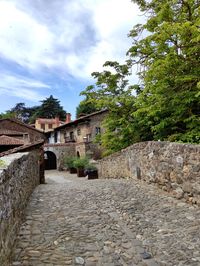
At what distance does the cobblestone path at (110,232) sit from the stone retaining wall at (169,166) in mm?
303

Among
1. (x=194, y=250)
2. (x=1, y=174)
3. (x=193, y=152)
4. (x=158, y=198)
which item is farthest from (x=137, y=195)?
(x=1, y=174)

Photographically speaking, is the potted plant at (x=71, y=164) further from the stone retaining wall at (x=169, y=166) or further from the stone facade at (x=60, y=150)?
the stone retaining wall at (x=169, y=166)

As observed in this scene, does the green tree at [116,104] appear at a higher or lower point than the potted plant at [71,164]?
higher

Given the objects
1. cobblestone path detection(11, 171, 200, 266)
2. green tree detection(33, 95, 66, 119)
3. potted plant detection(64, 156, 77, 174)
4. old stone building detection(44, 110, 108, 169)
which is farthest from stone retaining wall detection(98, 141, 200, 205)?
green tree detection(33, 95, 66, 119)

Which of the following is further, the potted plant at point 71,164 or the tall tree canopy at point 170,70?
the potted plant at point 71,164

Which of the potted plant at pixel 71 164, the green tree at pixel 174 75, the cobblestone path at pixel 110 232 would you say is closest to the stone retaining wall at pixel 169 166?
the cobblestone path at pixel 110 232

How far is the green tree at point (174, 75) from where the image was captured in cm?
827

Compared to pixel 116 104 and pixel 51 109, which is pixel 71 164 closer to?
pixel 116 104

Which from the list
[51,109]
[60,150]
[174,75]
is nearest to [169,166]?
[174,75]

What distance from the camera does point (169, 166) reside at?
22.0 feet

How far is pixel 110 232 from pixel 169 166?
2.61m

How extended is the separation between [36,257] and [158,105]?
6528 millimetres

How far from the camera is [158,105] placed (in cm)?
908

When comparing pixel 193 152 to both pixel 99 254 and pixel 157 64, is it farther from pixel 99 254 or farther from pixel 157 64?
pixel 157 64
